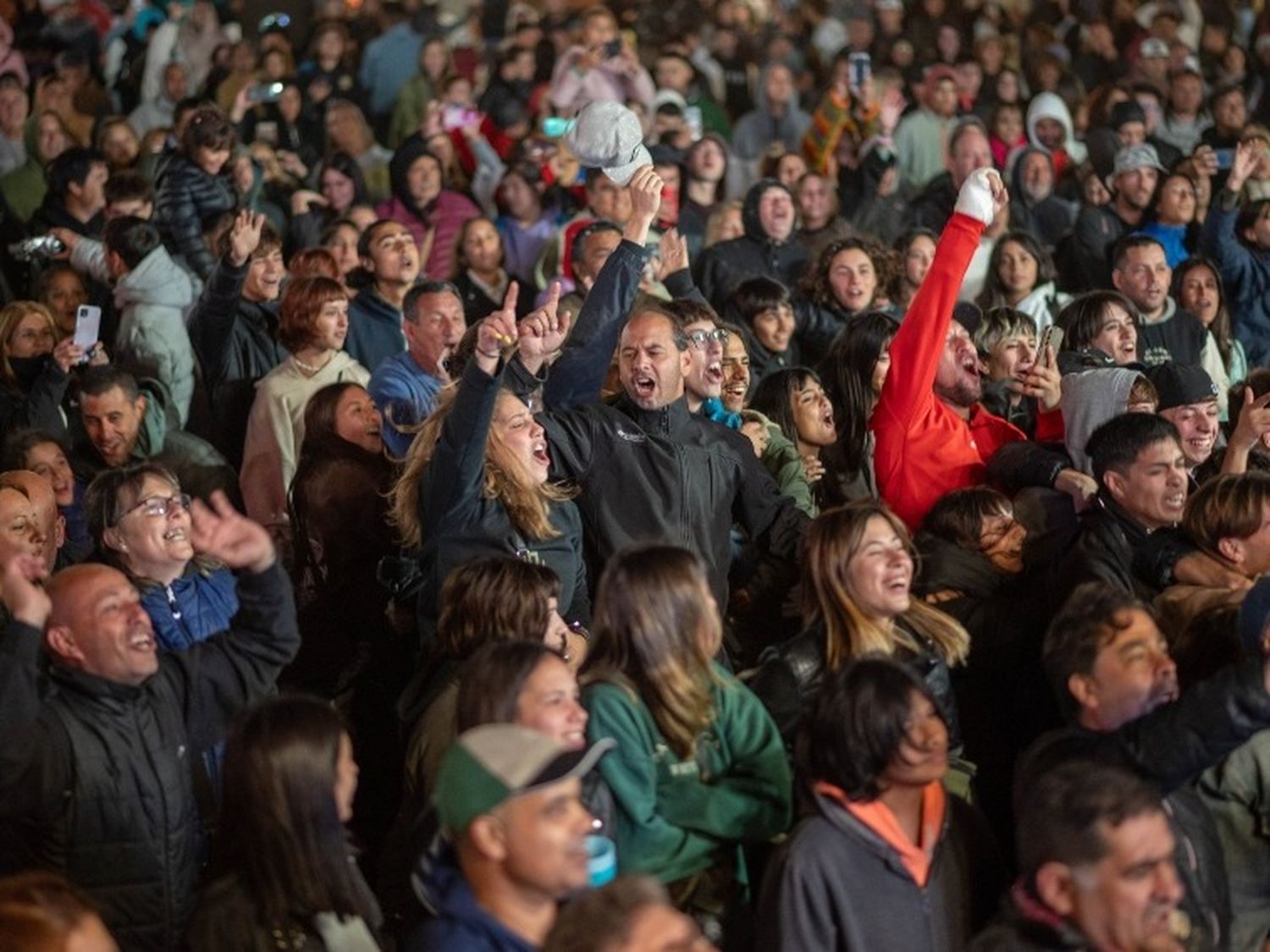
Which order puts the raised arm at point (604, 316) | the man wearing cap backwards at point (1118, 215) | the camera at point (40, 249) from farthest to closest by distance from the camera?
the man wearing cap backwards at point (1118, 215)
the camera at point (40, 249)
the raised arm at point (604, 316)

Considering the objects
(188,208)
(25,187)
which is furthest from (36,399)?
(25,187)

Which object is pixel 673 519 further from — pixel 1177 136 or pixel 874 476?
pixel 1177 136

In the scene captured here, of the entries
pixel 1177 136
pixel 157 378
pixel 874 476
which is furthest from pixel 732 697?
pixel 1177 136

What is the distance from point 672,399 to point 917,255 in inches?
147

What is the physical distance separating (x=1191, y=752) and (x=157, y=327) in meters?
5.21

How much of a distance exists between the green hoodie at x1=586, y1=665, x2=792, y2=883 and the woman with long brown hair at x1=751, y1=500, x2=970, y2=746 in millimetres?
270

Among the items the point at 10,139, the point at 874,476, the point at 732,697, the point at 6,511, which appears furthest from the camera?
the point at 10,139

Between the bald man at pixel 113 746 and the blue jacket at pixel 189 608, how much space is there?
68 centimetres

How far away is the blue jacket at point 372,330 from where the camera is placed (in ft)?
27.8

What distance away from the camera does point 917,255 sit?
31.0ft

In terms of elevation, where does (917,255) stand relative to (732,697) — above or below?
below

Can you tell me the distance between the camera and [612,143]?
6.56m

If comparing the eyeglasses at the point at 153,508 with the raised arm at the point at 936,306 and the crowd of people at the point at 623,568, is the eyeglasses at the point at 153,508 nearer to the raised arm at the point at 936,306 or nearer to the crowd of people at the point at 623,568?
the crowd of people at the point at 623,568

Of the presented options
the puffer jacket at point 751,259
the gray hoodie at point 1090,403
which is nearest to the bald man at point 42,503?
the gray hoodie at point 1090,403
